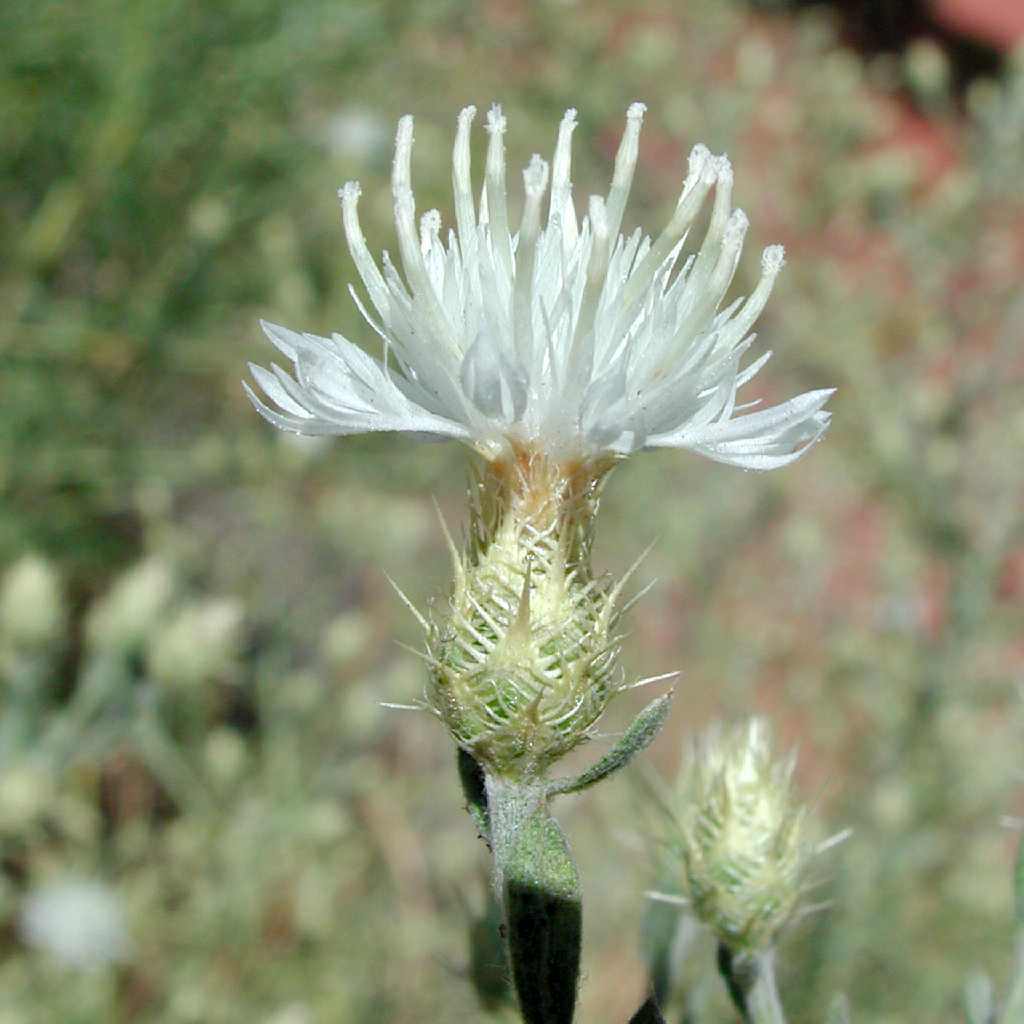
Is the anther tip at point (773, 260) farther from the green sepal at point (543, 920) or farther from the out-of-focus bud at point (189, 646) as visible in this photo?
the out-of-focus bud at point (189, 646)

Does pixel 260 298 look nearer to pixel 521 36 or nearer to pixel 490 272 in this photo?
pixel 521 36

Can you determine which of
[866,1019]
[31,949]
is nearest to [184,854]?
[31,949]

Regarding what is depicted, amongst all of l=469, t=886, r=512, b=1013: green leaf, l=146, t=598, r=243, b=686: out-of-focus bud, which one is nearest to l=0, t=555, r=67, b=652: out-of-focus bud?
l=146, t=598, r=243, b=686: out-of-focus bud

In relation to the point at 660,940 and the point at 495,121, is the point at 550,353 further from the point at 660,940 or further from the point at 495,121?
the point at 660,940

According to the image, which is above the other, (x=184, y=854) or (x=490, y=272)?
(x=490, y=272)

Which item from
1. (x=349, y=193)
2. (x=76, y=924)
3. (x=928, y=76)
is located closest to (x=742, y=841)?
(x=349, y=193)

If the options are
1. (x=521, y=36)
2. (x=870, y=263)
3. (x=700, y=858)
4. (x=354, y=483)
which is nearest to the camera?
(x=700, y=858)
